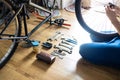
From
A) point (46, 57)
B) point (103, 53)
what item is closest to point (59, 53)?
point (46, 57)

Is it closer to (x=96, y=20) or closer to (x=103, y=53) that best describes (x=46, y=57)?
(x=103, y=53)

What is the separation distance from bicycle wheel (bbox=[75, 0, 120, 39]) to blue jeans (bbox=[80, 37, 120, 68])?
0.15 meters

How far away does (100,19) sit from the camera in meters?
2.25

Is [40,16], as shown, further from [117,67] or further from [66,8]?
[117,67]

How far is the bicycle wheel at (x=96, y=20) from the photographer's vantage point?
1542mm

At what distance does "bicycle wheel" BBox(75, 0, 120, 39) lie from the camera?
1.54m

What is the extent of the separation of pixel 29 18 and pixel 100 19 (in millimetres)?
892

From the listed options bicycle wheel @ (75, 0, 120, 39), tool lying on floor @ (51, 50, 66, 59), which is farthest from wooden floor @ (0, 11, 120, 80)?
bicycle wheel @ (75, 0, 120, 39)

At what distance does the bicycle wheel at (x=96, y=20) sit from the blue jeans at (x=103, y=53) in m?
0.15

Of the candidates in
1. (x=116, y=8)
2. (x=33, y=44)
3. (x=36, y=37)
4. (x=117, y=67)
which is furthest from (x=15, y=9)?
(x=117, y=67)

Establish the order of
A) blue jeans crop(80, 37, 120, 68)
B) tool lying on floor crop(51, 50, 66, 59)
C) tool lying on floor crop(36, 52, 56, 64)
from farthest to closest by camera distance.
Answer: tool lying on floor crop(51, 50, 66, 59) < tool lying on floor crop(36, 52, 56, 64) < blue jeans crop(80, 37, 120, 68)

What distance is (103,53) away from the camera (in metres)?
1.40

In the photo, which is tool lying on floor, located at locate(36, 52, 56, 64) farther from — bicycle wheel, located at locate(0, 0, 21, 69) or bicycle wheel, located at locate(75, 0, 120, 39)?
bicycle wheel, located at locate(75, 0, 120, 39)

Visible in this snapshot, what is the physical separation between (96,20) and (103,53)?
873 millimetres
